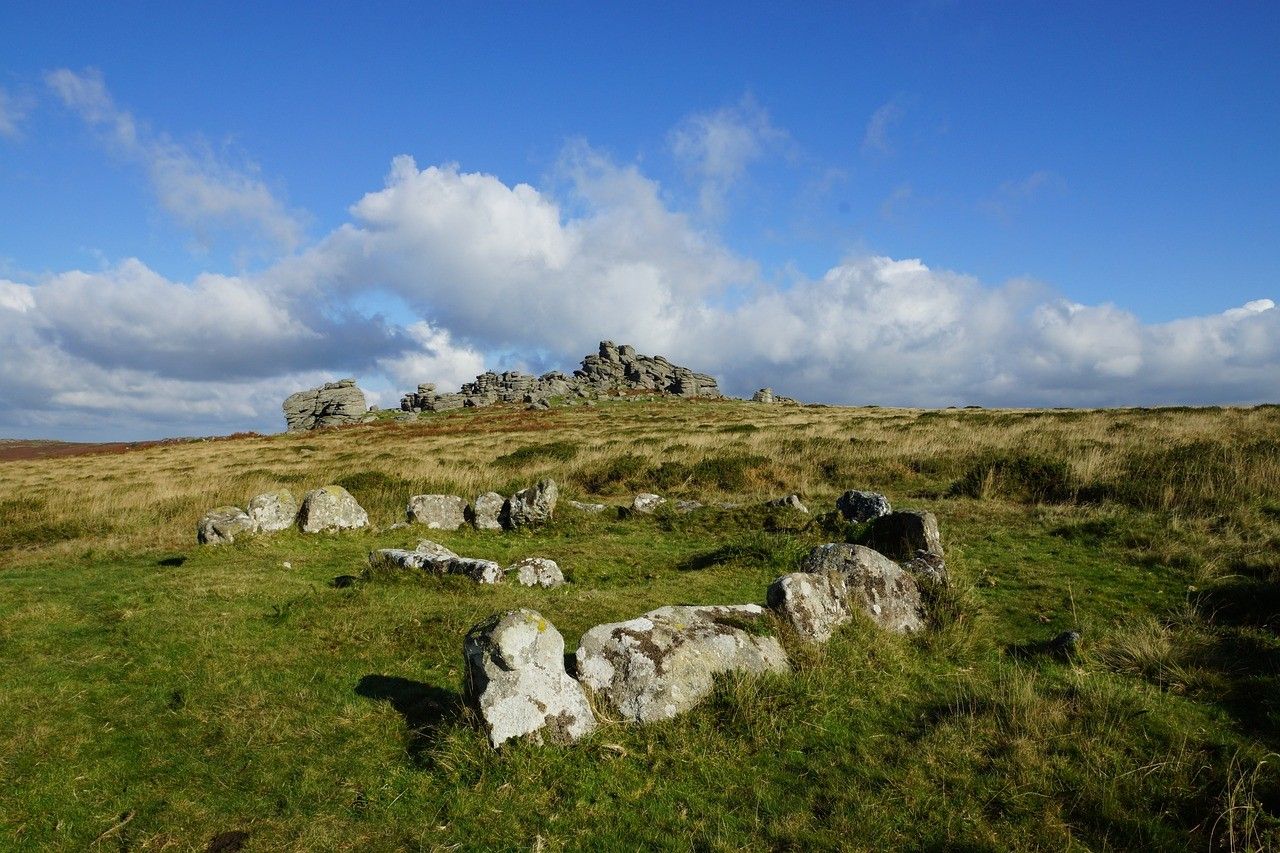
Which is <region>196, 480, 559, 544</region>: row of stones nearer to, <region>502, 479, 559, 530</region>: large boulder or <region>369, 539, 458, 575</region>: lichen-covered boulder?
<region>502, 479, 559, 530</region>: large boulder

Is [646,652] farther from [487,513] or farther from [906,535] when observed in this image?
[487,513]

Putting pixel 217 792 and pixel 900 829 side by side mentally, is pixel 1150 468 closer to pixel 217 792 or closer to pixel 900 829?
pixel 900 829

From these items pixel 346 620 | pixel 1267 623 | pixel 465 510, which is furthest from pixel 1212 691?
pixel 465 510

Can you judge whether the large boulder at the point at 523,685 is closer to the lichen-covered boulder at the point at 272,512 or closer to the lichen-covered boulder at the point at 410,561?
the lichen-covered boulder at the point at 410,561

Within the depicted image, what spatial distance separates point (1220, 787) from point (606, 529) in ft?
42.5

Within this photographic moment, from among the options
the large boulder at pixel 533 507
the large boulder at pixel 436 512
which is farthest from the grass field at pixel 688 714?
the large boulder at pixel 436 512

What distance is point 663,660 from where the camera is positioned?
660 centimetres

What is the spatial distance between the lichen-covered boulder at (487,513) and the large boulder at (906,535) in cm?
1012

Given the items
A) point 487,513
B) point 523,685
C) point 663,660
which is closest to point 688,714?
point 663,660

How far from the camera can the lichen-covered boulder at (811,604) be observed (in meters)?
7.79

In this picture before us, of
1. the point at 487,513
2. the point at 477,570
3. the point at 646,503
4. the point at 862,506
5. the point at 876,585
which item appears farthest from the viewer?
the point at 646,503

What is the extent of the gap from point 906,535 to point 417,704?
893 centimetres

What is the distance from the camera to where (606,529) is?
16.8 meters

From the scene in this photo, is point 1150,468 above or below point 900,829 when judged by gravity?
above
